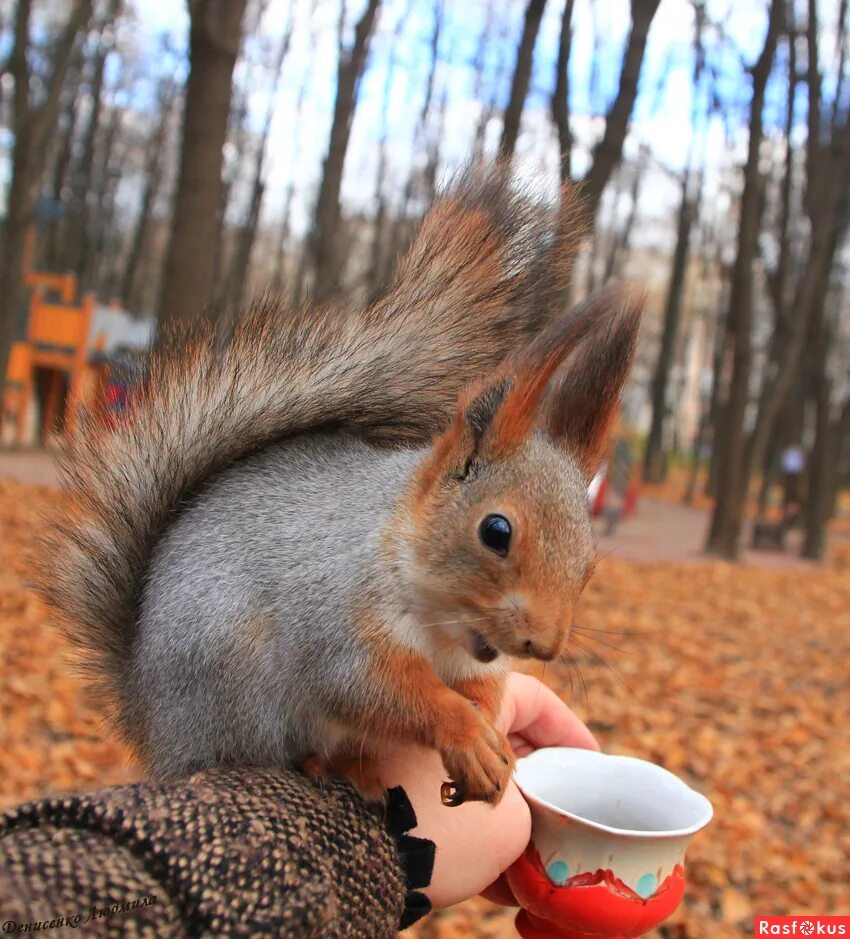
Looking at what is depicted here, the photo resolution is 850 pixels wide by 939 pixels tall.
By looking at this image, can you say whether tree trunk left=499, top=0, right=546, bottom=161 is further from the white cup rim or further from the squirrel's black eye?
the squirrel's black eye

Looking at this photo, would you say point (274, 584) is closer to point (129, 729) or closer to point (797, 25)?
point (129, 729)

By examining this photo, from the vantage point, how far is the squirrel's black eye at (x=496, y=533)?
0.72m

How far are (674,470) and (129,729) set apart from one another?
21.9 metres

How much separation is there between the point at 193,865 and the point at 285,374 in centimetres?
48

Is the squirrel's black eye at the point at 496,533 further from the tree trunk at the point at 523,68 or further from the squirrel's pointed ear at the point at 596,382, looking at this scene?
the tree trunk at the point at 523,68

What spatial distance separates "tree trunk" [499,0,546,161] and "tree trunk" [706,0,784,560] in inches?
98.9

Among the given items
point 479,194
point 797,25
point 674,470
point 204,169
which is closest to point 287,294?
point 479,194

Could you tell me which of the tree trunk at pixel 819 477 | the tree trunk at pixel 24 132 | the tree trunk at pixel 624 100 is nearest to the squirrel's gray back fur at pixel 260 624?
the tree trunk at pixel 624 100

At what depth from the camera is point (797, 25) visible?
6832 millimetres

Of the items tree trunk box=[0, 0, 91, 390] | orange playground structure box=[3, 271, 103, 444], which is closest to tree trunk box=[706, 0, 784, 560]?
tree trunk box=[0, 0, 91, 390]

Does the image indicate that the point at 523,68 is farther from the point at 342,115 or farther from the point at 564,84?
the point at 342,115

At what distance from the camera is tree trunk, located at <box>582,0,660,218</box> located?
3332mm

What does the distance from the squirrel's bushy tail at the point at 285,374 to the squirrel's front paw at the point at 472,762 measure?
0.34 m

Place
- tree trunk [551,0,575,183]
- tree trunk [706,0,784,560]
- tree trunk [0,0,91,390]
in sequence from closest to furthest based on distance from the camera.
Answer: tree trunk [551,0,575,183] < tree trunk [0,0,91,390] < tree trunk [706,0,784,560]
